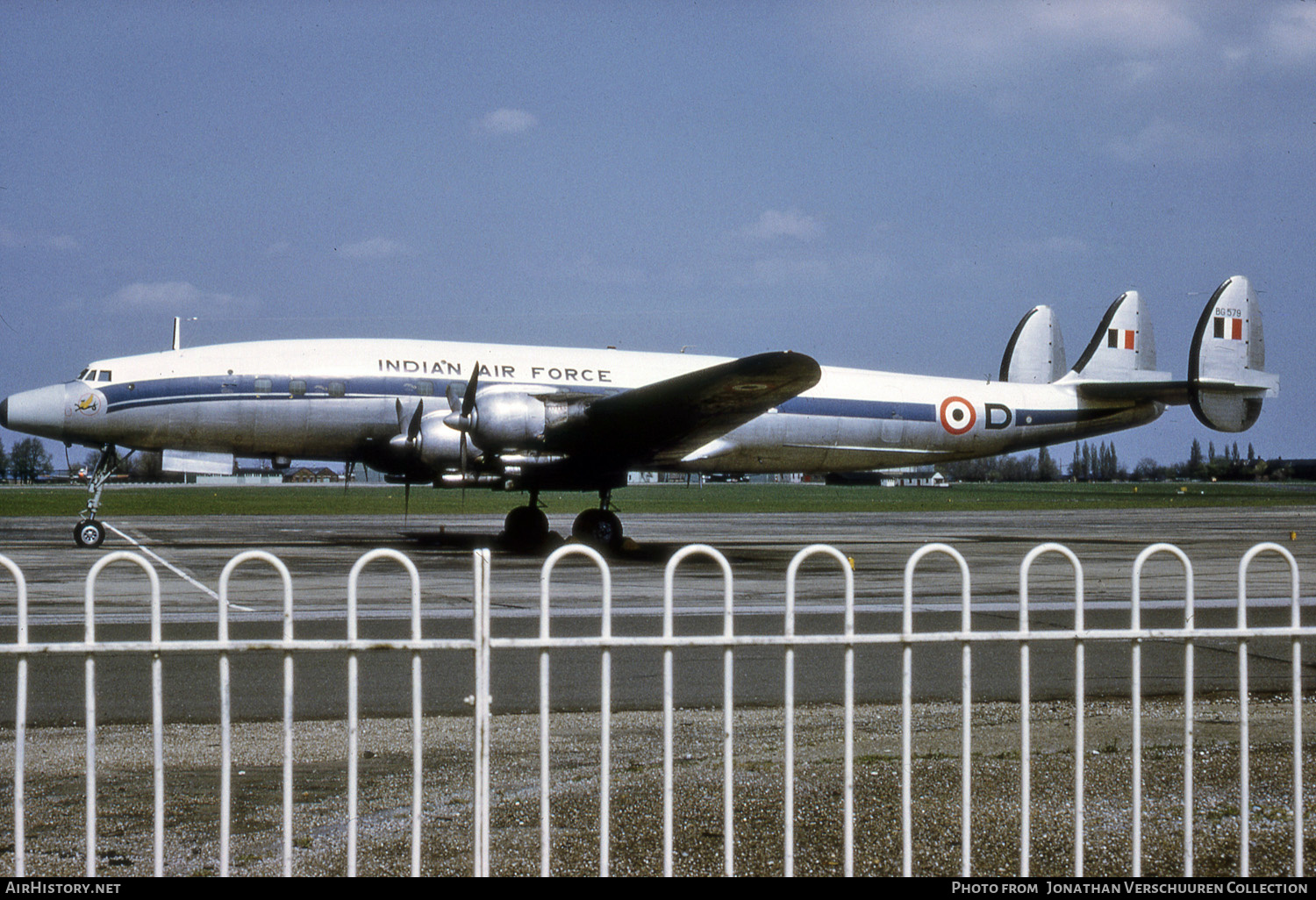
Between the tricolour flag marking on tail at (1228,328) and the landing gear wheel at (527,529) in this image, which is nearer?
the landing gear wheel at (527,529)

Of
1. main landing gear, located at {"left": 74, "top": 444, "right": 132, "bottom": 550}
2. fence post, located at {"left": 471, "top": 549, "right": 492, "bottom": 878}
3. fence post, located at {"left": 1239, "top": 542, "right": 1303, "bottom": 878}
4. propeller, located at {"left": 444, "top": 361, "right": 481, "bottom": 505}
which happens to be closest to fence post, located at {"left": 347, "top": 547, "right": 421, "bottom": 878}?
fence post, located at {"left": 471, "top": 549, "right": 492, "bottom": 878}

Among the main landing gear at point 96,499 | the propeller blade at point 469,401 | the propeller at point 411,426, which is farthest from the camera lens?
the main landing gear at point 96,499

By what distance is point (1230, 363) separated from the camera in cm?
2356

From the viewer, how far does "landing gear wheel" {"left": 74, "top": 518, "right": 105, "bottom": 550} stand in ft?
60.6

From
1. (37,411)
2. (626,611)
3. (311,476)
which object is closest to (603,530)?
(626,611)

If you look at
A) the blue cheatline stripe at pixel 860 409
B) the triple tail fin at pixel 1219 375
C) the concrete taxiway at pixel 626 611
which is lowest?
the concrete taxiway at pixel 626 611

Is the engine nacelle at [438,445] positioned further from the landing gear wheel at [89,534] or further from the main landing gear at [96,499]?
the landing gear wheel at [89,534]

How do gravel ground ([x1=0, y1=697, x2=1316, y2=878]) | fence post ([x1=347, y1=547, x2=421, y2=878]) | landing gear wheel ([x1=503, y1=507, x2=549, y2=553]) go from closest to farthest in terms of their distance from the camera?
fence post ([x1=347, y1=547, x2=421, y2=878]) < gravel ground ([x1=0, y1=697, x2=1316, y2=878]) < landing gear wheel ([x1=503, y1=507, x2=549, y2=553])

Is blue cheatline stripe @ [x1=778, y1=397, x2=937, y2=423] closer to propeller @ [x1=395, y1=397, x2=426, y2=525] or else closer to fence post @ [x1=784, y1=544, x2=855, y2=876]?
propeller @ [x1=395, y1=397, x2=426, y2=525]

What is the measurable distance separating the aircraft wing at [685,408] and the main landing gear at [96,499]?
864cm

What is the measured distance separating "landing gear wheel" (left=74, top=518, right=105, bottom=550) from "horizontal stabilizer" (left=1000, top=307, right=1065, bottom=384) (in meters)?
20.9

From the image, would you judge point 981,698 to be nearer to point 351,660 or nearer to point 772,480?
point 351,660

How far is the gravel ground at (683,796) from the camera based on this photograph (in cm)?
395

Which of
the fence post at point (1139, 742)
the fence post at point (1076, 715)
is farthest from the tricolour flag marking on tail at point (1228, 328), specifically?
the fence post at point (1076, 715)
